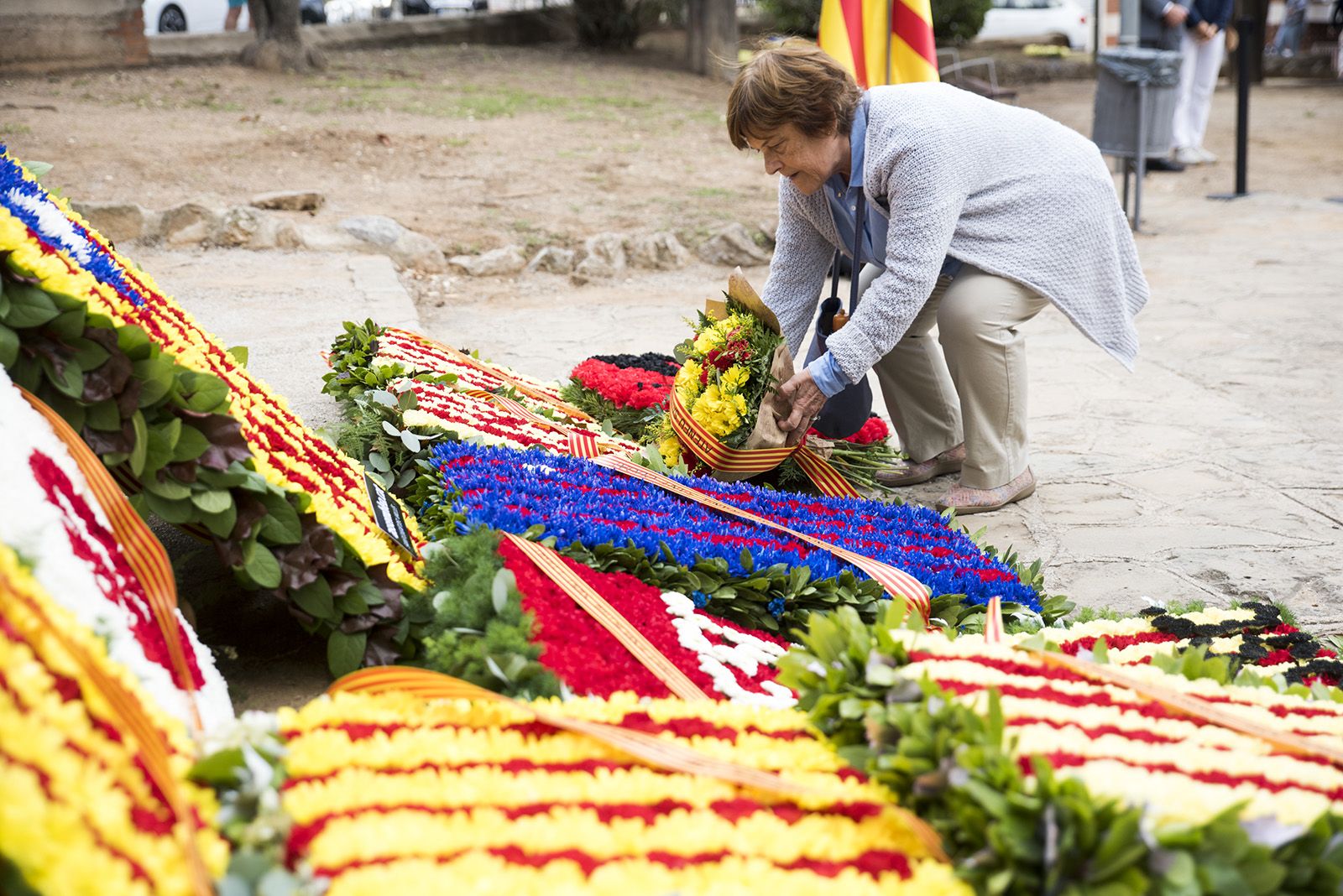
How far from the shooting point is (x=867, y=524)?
270 cm

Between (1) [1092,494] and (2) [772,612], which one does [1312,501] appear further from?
(2) [772,612]

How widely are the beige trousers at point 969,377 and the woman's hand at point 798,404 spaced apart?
0.49 m

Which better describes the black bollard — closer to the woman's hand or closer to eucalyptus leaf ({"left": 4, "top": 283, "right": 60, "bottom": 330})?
the woman's hand

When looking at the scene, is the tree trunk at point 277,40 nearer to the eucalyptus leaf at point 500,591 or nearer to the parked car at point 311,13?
the parked car at point 311,13

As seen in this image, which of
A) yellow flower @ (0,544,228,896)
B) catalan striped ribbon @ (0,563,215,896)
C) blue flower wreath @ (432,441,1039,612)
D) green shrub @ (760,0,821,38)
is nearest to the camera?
yellow flower @ (0,544,228,896)

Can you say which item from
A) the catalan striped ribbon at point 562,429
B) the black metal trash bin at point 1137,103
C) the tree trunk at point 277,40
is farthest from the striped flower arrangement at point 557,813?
the tree trunk at point 277,40

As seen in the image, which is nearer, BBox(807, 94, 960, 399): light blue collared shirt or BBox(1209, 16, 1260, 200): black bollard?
BBox(807, 94, 960, 399): light blue collared shirt

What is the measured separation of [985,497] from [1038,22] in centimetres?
2356

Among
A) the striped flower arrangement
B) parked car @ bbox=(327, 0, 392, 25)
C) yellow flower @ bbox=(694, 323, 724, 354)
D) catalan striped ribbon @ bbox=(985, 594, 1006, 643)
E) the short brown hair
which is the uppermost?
parked car @ bbox=(327, 0, 392, 25)

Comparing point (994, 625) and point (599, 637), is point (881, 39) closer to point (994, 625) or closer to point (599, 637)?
point (994, 625)

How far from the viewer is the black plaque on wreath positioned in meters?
2.06

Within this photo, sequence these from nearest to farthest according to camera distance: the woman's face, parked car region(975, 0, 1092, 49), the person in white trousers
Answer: the woman's face → the person in white trousers → parked car region(975, 0, 1092, 49)

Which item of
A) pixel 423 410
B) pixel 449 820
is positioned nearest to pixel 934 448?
pixel 423 410

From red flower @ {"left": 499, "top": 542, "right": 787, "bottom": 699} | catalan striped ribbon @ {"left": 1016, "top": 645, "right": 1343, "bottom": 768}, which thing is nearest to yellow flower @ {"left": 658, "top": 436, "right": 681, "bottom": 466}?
red flower @ {"left": 499, "top": 542, "right": 787, "bottom": 699}
